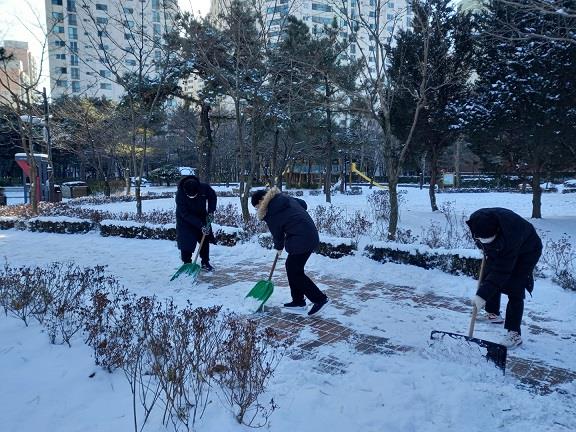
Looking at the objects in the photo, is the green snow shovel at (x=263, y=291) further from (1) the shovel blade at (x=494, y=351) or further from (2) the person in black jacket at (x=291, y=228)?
(1) the shovel blade at (x=494, y=351)

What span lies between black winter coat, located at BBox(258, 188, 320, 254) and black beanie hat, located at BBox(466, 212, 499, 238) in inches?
63.7

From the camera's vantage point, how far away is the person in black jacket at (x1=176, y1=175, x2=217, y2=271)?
611cm

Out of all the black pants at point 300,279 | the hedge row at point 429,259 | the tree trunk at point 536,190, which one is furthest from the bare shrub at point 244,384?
the tree trunk at point 536,190

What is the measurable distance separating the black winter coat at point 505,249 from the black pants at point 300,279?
5.67 feet

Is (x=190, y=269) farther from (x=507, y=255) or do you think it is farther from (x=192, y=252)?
(x=507, y=255)

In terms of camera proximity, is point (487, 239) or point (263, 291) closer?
point (487, 239)

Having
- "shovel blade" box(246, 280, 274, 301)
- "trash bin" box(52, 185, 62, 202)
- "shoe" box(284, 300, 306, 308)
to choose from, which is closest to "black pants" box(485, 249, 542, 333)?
"shoe" box(284, 300, 306, 308)

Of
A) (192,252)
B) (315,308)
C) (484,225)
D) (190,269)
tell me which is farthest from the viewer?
(192,252)

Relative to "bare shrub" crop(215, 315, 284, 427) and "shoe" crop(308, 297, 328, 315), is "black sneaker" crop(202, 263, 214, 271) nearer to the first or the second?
"shoe" crop(308, 297, 328, 315)

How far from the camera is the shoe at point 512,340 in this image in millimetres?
3625

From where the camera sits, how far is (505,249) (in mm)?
3316

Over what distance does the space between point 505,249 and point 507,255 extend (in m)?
0.05

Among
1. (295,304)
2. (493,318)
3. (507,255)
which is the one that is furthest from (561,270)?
(295,304)

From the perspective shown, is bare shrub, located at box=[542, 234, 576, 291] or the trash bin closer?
bare shrub, located at box=[542, 234, 576, 291]
